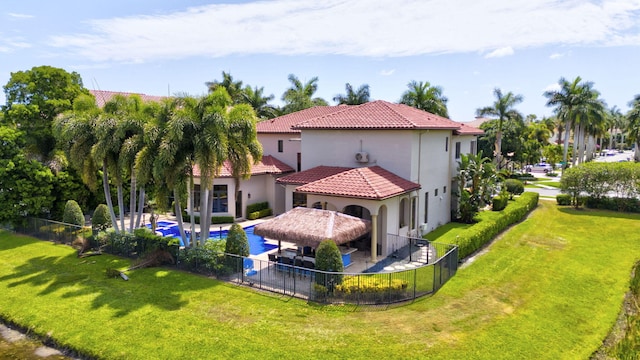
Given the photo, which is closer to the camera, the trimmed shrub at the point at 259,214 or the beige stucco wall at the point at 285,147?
the trimmed shrub at the point at 259,214

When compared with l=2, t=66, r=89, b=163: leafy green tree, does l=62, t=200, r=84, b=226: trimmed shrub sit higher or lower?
lower

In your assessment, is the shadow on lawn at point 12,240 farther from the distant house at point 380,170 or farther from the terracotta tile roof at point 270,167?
the distant house at point 380,170

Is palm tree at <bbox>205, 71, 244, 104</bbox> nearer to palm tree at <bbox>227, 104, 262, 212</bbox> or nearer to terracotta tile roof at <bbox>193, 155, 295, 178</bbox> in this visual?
terracotta tile roof at <bbox>193, 155, 295, 178</bbox>

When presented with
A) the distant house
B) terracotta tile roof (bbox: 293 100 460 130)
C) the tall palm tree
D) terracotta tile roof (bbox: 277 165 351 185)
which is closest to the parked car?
the distant house

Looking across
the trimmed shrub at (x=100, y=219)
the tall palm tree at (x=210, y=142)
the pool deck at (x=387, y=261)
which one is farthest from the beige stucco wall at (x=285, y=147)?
the tall palm tree at (x=210, y=142)

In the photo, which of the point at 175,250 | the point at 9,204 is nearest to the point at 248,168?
the point at 175,250

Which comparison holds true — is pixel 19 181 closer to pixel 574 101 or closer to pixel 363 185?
pixel 363 185

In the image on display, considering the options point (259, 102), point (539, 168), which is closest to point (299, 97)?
point (259, 102)
